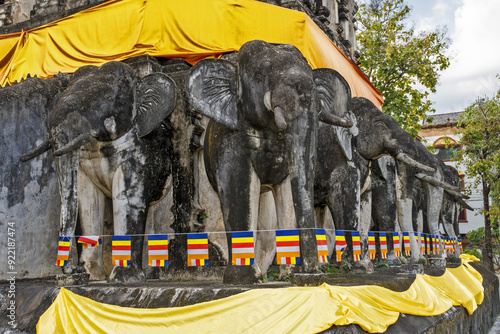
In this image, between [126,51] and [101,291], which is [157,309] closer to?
[101,291]

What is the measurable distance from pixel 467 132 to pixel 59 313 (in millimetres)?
19992

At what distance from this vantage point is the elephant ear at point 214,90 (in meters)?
6.07

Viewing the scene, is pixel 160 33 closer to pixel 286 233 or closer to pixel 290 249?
pixel 286 233

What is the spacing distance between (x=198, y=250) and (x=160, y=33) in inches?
164

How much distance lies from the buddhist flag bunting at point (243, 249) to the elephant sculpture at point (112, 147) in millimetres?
A: 1739

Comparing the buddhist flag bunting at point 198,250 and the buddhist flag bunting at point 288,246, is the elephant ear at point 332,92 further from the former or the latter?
the buddhist flag bunting at point 198,250

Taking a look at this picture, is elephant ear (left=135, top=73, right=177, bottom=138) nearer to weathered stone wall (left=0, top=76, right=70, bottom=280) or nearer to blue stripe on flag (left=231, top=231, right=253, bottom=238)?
weathered stone wall (left=0, top=76, right=70, bottom=280)

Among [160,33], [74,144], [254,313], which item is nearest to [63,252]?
[74,144]

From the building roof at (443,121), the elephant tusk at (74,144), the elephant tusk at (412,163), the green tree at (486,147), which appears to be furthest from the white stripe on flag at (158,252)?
the building roof at (443,121)

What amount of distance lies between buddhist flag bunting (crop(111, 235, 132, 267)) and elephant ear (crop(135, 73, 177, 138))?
137cm

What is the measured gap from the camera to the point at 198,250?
6.33 meters

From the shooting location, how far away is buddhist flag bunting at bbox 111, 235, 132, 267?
6691 millimetres

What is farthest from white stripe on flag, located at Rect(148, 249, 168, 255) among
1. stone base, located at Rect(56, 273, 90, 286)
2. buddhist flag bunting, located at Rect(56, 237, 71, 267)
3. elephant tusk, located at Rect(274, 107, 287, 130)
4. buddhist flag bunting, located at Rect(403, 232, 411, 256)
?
buddhist flag bunting, located at Rect(403, 232, 411, 256)

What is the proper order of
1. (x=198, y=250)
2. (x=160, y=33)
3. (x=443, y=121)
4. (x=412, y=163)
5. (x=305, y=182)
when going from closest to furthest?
(x=305, y=182), (x=198, y=250), (x=412, y=163), (x=160, y=33), (x=443, y=121)
